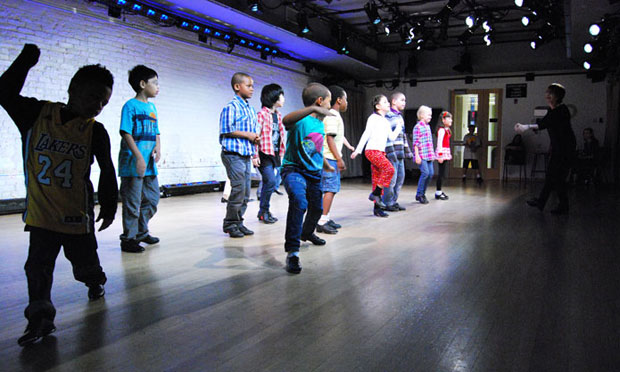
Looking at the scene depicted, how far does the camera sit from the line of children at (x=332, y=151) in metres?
4.03

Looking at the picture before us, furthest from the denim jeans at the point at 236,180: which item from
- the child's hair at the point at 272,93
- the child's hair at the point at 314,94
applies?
the child's hair at the point at 272,93

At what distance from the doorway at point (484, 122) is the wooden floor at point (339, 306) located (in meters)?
10.3

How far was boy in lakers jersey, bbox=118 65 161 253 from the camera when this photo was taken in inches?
134

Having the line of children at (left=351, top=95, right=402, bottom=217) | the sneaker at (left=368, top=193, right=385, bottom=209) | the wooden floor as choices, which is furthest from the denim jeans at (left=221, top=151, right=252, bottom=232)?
the sneaker at (left=368, top=193, right=385, bottom=209)

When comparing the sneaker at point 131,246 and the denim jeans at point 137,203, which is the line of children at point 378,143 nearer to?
the denim jeans at point 137,203

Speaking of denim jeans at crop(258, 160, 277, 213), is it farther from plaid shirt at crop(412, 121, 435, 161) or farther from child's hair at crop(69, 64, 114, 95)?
child's hair at crop(69, 64, 114, 95)

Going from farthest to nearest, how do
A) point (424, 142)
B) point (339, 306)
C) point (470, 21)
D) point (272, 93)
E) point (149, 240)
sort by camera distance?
point (470, 21)
point (424, 142)
point (272, 93)
point (149, 240)
point (339, 306)

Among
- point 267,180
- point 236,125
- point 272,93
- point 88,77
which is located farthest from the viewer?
point 272,93

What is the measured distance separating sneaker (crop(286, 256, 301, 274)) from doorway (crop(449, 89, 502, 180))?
1190cm

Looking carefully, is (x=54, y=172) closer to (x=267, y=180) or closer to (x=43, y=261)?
(x=43, y=261)

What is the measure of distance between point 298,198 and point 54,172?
56.4 inches

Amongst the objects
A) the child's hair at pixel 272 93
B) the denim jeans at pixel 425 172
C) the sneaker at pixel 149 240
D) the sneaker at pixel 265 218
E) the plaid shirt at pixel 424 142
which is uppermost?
the child's hair at pixel 272 93

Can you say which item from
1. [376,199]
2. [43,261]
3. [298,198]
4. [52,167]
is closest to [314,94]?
[298,198]

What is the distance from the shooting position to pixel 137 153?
3.32m
